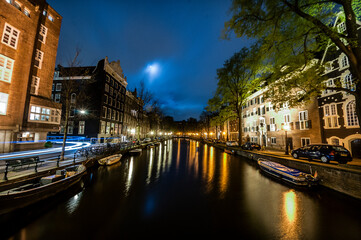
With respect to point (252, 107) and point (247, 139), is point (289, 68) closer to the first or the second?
point (252, 107)

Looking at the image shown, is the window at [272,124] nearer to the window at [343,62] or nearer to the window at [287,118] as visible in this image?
the window at [287,118]

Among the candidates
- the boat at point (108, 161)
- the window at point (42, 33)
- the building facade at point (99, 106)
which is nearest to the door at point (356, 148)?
the boat at point (108, 161)

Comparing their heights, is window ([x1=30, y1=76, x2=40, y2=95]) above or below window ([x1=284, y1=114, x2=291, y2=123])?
above

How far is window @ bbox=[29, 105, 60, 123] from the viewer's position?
1839cm

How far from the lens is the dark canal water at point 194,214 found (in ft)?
20.2

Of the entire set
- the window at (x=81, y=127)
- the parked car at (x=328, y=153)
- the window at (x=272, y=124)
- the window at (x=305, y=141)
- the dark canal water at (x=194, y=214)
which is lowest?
the dark canal water at (x=194, y=214)

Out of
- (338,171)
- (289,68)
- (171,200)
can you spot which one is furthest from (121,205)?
(289,68)

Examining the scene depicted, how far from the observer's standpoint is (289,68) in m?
13.1

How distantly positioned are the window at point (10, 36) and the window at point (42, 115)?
288 inches

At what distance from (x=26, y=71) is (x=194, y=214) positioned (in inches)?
978

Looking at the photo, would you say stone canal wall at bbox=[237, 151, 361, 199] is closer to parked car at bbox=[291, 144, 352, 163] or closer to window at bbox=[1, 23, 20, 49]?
parked car at bbox=[291, 144, 352, 163]

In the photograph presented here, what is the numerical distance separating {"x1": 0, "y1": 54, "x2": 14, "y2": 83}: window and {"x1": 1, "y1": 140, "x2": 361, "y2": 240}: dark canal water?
633 inches

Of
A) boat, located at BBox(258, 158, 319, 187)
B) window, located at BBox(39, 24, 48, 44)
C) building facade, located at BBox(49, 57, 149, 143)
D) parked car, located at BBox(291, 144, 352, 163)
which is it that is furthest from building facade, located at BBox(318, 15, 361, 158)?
window, located at BBox(39, 24, 48, 44)

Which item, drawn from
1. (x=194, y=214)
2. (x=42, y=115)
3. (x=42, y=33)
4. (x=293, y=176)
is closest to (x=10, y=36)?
(x=42, y=33)
